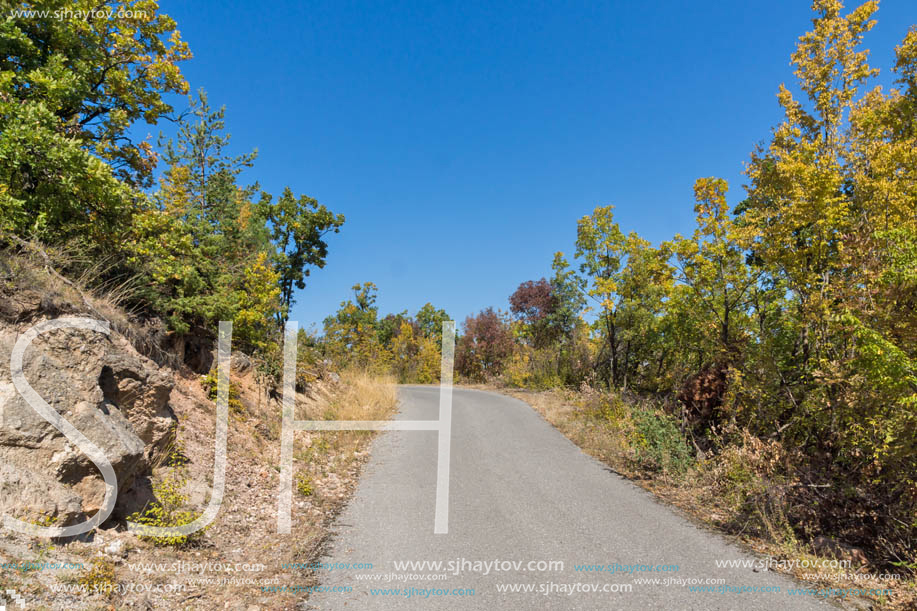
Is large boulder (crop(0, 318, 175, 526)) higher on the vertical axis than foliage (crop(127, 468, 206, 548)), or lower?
higher

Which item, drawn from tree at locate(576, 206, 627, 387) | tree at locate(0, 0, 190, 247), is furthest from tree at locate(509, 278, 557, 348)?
tree at locate(0, 0, 190, 247)

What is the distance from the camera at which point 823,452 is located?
5551mm

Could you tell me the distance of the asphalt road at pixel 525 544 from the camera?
146 inches

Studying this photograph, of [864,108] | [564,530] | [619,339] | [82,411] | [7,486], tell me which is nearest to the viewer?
[7,486]

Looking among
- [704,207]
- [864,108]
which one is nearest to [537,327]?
[704,207]

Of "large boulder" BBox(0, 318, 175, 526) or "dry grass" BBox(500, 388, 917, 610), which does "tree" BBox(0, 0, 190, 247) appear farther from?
"dry grass" BBox(500, 388, 917, 610)

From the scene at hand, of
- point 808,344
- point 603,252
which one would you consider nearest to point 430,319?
point 603,252

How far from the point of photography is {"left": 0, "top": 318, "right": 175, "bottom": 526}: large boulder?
3.14 m

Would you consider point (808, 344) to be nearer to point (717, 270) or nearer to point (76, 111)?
point (717, 270)

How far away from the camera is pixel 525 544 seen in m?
4.74

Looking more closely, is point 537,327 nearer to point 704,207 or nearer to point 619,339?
point 619,339

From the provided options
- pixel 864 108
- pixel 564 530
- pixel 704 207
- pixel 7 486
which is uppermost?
pixel 864 108

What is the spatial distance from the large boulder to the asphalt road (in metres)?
2.04

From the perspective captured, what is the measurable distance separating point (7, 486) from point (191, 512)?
1.76m
